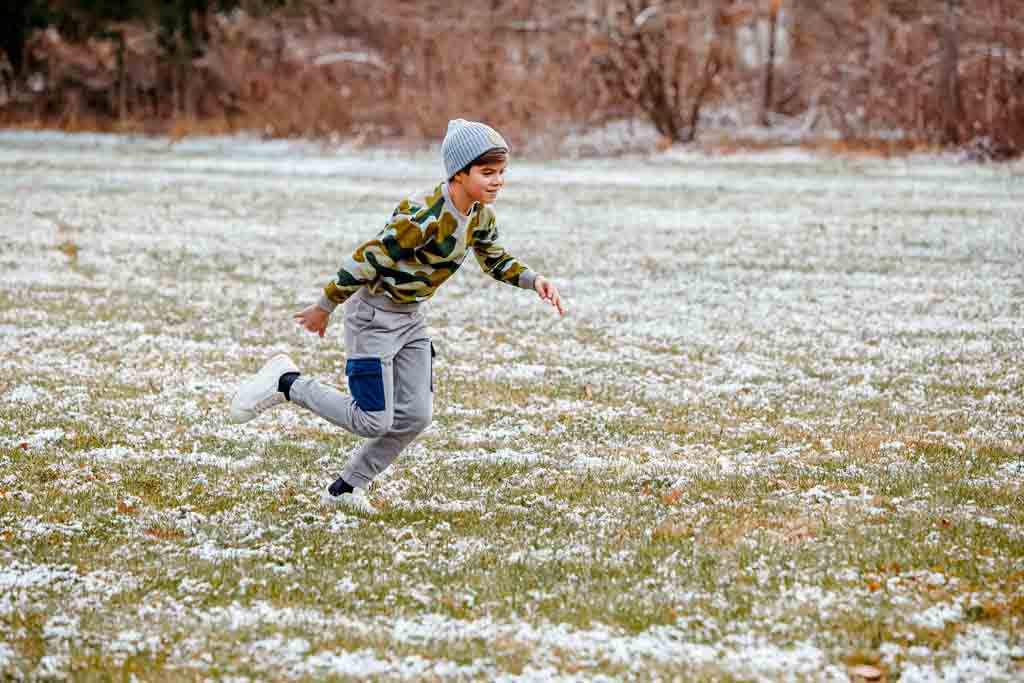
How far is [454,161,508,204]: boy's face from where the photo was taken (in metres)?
4.54

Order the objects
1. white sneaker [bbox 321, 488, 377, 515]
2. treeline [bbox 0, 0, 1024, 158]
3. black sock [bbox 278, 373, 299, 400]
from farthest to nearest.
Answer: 1. treeline [bbox 0, 0, 1024, 158]
2. black sock [bbox 278, 373, 299, 400]
3. white sneaker [bbox 321, 488, 377, 515]

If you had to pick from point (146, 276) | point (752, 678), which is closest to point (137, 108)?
point (146, 276)

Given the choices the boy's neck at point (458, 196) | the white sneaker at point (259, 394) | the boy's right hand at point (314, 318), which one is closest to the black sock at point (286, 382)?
the white sneaker at point (259, 394)

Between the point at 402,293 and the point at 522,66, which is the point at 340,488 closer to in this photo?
the point at 402,293

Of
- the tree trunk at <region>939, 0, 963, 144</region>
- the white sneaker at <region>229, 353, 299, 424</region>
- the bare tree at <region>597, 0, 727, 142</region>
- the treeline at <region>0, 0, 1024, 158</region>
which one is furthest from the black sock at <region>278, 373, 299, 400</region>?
the bare tree at <region>597, 0, 727, 142</region>

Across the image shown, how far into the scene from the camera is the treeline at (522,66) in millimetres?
24047

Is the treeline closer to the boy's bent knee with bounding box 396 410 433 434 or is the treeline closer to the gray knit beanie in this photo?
the gray knit beanie

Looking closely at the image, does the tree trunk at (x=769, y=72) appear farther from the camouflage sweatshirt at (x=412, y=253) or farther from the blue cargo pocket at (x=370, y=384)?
the blue cargo pocket at (x=370, y=384)

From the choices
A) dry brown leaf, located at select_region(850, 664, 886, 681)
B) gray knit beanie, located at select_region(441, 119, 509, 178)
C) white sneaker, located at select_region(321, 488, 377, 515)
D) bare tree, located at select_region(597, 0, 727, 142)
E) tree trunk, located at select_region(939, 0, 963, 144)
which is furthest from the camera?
bare tree, located at select_region(597, 0, 727, 142)

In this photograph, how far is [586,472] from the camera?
17.8 feet

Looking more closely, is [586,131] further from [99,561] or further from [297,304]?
[99,561]

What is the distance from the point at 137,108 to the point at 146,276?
21177 mm

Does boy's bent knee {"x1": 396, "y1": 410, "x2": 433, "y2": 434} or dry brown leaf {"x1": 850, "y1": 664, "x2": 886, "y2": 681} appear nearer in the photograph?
dry brown leaf {"x1": 850, "y1": 664, "x2": 886, "y2": 681}

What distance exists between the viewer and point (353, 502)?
485 cm
